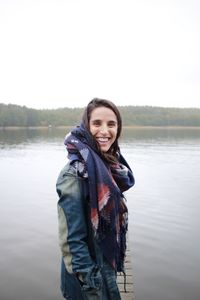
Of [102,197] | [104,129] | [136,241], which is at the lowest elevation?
[136,241]

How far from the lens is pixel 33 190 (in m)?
14.5

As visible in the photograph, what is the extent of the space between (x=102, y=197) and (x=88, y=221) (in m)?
0.20

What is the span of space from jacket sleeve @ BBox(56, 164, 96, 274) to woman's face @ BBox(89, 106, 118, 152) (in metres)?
0.46

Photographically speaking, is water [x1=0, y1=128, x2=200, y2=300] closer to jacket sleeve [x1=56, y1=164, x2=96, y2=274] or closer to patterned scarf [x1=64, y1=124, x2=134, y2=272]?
patterned scarf [x1=64, y1=124, x2=134, y2=272]

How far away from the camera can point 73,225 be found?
2.10m

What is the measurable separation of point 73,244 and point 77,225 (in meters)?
0.13

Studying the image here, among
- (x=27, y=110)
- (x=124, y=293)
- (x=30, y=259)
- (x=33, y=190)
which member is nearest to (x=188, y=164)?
(x=33, y=190)

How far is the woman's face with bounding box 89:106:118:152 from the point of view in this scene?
246 centimetres

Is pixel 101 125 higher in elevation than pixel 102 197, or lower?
higher

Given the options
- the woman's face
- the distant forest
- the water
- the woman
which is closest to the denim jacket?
the woman

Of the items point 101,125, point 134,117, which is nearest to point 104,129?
point 101,125

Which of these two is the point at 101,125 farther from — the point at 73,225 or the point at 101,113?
the point at 73,225

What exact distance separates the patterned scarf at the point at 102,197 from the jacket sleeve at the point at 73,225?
0.08m

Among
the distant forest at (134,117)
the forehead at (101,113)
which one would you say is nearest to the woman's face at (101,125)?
the forehead at (101,113)
